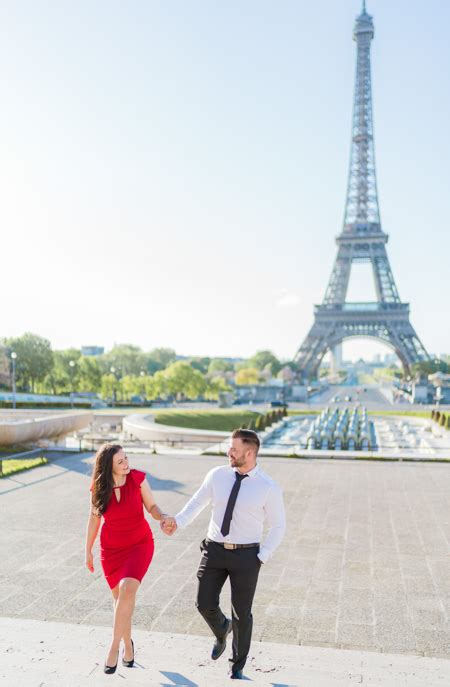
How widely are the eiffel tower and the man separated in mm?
86750

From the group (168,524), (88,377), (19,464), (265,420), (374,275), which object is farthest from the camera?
(374,275)

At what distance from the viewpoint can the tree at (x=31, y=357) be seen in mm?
69562

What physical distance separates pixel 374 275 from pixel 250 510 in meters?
96.3

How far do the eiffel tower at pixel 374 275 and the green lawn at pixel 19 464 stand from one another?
7598 centimetres

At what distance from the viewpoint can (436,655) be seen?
18.8 ft

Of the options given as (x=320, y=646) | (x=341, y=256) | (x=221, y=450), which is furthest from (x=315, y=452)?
(x=341, y=256)

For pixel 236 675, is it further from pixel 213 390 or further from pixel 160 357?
pixel 160 357

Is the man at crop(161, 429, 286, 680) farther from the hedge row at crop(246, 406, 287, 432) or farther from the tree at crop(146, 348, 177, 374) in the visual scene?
the tree at crop(146, 348, 177, 374)

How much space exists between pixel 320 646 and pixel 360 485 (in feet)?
28.1

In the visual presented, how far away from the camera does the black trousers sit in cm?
488

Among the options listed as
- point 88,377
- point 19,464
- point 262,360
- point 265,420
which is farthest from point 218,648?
point 262,360

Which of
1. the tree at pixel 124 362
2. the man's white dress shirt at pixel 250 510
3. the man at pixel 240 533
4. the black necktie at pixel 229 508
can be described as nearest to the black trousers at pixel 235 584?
the man at pixel 240 533

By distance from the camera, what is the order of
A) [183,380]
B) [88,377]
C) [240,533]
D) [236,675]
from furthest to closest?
[88,377], [183,380], [236,675], [240,533]

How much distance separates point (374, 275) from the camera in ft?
319
